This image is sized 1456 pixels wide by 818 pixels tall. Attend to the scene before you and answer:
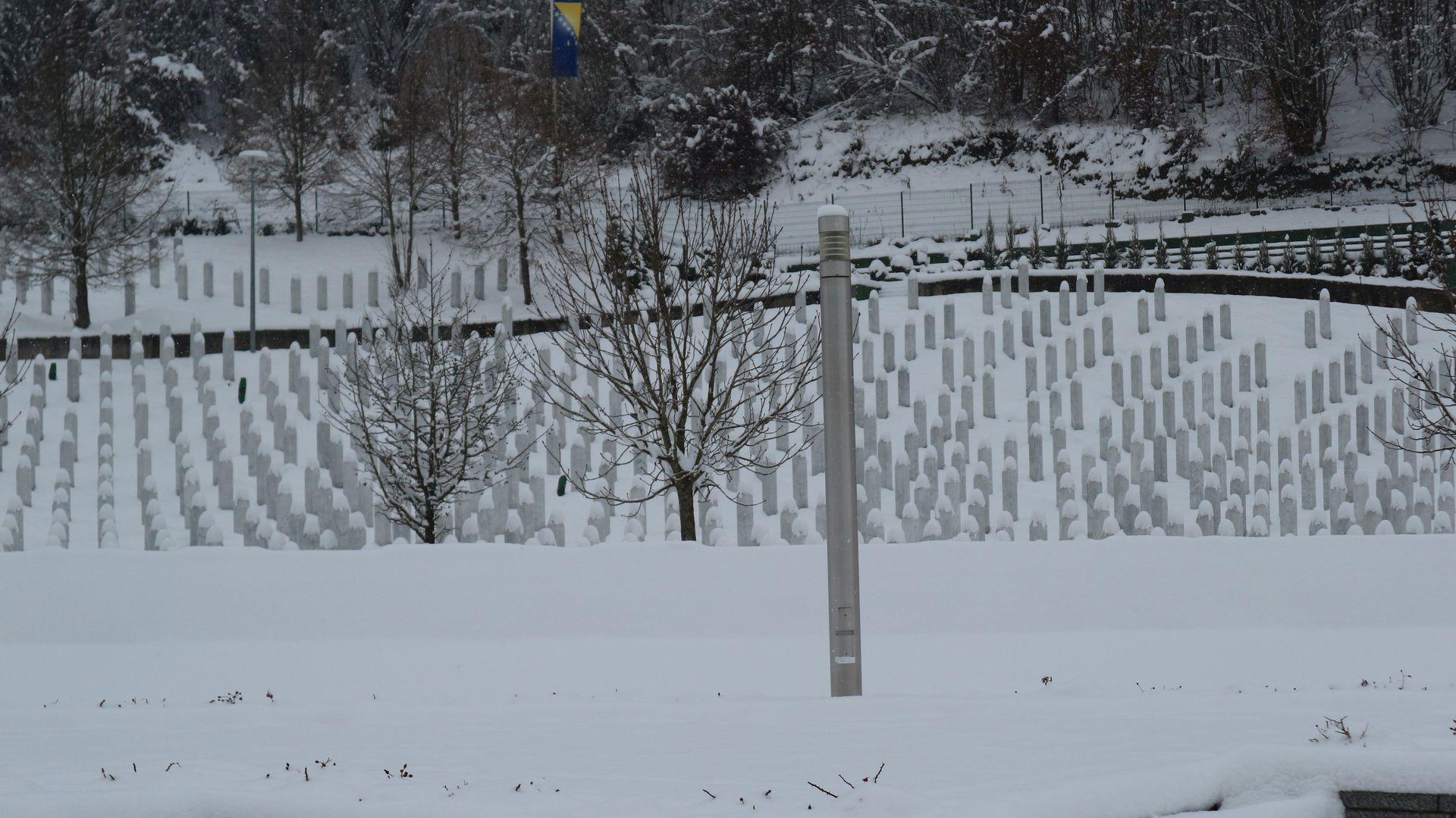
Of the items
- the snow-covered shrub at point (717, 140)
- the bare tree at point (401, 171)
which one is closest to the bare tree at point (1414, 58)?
the snow-covered shrub at point (717, 140)

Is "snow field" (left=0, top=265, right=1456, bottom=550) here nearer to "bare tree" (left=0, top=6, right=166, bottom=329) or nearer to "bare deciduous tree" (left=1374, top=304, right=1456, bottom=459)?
"bare deciduous tree" (left=1374, top=304, right=1456, bottom=459)

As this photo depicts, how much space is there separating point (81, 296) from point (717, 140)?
717 inches

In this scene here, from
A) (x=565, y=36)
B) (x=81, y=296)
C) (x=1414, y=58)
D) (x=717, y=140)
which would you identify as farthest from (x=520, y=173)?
(x=1414, y=58)

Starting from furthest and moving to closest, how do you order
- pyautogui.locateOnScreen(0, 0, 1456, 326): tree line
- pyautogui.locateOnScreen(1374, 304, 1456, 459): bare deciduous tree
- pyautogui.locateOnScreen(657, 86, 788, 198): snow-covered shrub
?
pyautogui.locateOnScreen(657, 86, 788, 198): snow-covered shrub → pyautogui.locateOnScreen(0, 0, 1456, 326): tree line → pyautogui.locateOnScreen(1374, 304, 1456, 459): bare deciduous tree

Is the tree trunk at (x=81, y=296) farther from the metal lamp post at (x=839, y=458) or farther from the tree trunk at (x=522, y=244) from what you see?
the metal lamp post at (x=839, y=458)

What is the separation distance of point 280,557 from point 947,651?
5.36 metres

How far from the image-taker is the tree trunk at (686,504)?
11516 mm

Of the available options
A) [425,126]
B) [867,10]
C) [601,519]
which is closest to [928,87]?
[867,10]

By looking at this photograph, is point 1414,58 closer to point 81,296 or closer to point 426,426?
point 426,426

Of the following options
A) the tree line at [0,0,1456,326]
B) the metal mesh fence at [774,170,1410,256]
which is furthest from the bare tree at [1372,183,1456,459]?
the tree line at [0,0,1456,326]

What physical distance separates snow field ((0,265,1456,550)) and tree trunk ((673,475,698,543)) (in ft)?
0.73

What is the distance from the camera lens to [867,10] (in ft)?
147

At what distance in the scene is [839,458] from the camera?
7.23 m

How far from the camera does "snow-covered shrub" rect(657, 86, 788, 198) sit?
1426 inches
